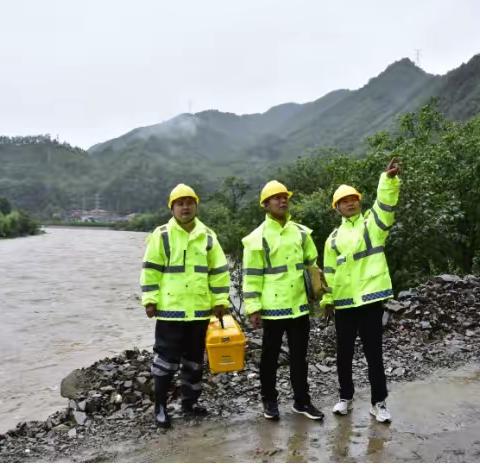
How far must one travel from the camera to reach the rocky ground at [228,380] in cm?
502

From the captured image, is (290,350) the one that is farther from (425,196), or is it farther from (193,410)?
(425,196)

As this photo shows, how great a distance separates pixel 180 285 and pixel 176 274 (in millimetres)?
110

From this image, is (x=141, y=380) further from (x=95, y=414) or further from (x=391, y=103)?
(x=391, y=103)

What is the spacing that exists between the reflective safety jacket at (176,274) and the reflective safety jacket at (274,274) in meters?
0.43

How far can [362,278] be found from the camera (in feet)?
15.4

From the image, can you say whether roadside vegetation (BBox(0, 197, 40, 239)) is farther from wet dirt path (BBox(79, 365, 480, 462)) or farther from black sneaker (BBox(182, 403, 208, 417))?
wet dirt path (BBox(79, 365, 480, 462))

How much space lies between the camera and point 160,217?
3883 inches

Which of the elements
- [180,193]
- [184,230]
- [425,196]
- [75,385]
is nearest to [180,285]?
[184,230]

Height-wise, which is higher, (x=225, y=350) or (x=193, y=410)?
(x=225, y=350)

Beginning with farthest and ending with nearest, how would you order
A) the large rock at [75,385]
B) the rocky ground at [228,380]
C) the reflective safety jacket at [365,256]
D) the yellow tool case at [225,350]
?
the large rock at [75,385], the yellow tool case at [225,350], the rocky ground at [228,380], the reflective safety jacket at [365,256]

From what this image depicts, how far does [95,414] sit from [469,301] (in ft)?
21.5

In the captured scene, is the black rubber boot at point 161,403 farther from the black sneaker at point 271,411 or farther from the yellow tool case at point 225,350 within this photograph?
the black sneaker at point 271,411

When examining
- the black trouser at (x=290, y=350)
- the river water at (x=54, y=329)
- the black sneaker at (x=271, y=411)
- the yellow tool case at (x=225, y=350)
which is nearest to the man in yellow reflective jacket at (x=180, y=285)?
the yellow tool case at (x=225, y=350)

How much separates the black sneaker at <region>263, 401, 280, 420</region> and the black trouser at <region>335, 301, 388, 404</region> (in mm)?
684
